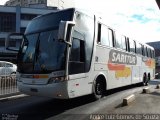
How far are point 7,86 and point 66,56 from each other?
6819 millimetres

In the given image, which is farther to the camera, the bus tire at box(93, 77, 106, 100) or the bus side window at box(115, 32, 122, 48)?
the bus side window at box(115, 32, 122, 48)

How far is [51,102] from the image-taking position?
1153 cm

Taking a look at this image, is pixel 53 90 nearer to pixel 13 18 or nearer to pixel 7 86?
pixel 7 86

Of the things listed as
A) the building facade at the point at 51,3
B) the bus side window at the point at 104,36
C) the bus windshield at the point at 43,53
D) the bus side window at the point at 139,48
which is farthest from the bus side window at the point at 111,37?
the building facade at the point at 51,3

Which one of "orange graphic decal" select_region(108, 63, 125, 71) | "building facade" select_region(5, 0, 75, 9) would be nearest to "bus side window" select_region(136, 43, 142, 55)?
"orange graphic decal" select_region(108, 63, 125, 71)

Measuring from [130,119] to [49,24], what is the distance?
4249 millimetres

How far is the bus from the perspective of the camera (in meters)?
9.15

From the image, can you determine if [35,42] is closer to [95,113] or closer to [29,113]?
[29,113]

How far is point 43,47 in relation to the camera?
31.8ft

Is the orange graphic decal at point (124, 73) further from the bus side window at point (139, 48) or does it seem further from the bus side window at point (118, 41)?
the bus side window at point (139, 48)

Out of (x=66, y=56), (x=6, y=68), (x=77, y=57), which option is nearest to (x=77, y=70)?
(x=77, y=57)

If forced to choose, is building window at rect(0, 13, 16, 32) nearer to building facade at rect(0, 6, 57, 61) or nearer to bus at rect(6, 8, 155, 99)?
building facade at rect(0, 6, 57, 61)

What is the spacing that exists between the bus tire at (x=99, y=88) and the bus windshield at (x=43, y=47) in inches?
99.4

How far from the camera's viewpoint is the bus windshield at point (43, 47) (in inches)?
365
